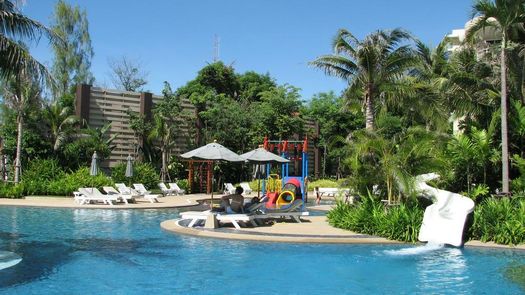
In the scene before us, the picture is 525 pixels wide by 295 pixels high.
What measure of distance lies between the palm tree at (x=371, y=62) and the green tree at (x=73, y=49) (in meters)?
33.2

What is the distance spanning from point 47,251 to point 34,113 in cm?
1803

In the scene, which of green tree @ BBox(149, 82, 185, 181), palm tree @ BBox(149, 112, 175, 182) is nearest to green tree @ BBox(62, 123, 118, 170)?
palm tree @ BBox(149, 112, 175, 182)

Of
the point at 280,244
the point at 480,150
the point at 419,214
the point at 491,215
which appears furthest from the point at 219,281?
the point at 480,150

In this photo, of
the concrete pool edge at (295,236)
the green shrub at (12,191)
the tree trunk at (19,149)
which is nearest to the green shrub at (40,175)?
the tree trunk at (19,149)

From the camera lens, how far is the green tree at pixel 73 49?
4597 centimetres

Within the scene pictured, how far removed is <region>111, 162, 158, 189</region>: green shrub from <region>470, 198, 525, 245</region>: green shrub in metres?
19.0

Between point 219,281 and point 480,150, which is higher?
point 480,150

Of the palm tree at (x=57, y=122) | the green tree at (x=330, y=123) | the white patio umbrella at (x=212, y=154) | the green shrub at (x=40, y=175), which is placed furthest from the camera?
the green tree at (x=330, y=123)

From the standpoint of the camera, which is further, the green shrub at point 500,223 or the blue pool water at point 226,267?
the green shrub at point 500,223

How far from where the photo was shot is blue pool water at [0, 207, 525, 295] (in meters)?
A: 7.87

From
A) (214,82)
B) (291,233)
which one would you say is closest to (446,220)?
(291,233)

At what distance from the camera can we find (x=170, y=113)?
32062 millimetres

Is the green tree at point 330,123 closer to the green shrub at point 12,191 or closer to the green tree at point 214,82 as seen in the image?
the green tree at point 214,82

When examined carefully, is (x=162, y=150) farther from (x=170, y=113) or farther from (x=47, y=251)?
(x=47, y=251)
